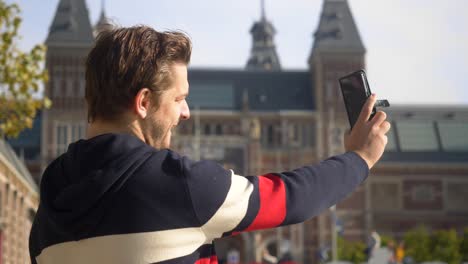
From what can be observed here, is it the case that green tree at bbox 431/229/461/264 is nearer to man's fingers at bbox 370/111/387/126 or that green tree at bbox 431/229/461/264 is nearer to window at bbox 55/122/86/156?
window at bbox 55/122/86/156

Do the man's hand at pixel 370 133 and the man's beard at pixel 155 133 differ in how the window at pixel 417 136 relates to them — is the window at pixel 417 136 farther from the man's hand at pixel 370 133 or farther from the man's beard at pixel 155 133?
the man's beard at pixel 155 133

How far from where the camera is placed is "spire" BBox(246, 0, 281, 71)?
243 feet

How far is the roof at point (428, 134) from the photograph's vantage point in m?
60.1

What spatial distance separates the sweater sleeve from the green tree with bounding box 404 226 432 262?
44361 mm

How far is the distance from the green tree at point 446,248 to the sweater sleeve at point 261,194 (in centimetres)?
4250

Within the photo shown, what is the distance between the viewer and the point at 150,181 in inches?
76.2

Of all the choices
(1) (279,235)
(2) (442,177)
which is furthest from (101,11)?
(2) (442,177)

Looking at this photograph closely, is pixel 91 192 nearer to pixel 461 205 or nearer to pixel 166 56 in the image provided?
pixel 166 56

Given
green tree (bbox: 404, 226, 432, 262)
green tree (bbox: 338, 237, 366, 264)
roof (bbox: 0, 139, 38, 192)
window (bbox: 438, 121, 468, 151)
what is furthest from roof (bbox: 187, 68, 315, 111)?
roof (bbox: 0, 139, 38, 192)

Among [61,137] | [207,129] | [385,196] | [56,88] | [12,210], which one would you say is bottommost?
[385,196]

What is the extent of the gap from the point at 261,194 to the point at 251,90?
59.3 meters

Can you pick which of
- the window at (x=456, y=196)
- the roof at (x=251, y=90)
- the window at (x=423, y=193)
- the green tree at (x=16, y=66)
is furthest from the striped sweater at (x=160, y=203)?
the roof at (x=251, y=90)

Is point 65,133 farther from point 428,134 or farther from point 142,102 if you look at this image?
point 142,102

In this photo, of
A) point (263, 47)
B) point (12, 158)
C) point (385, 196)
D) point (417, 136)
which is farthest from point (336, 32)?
point (12, 158)
